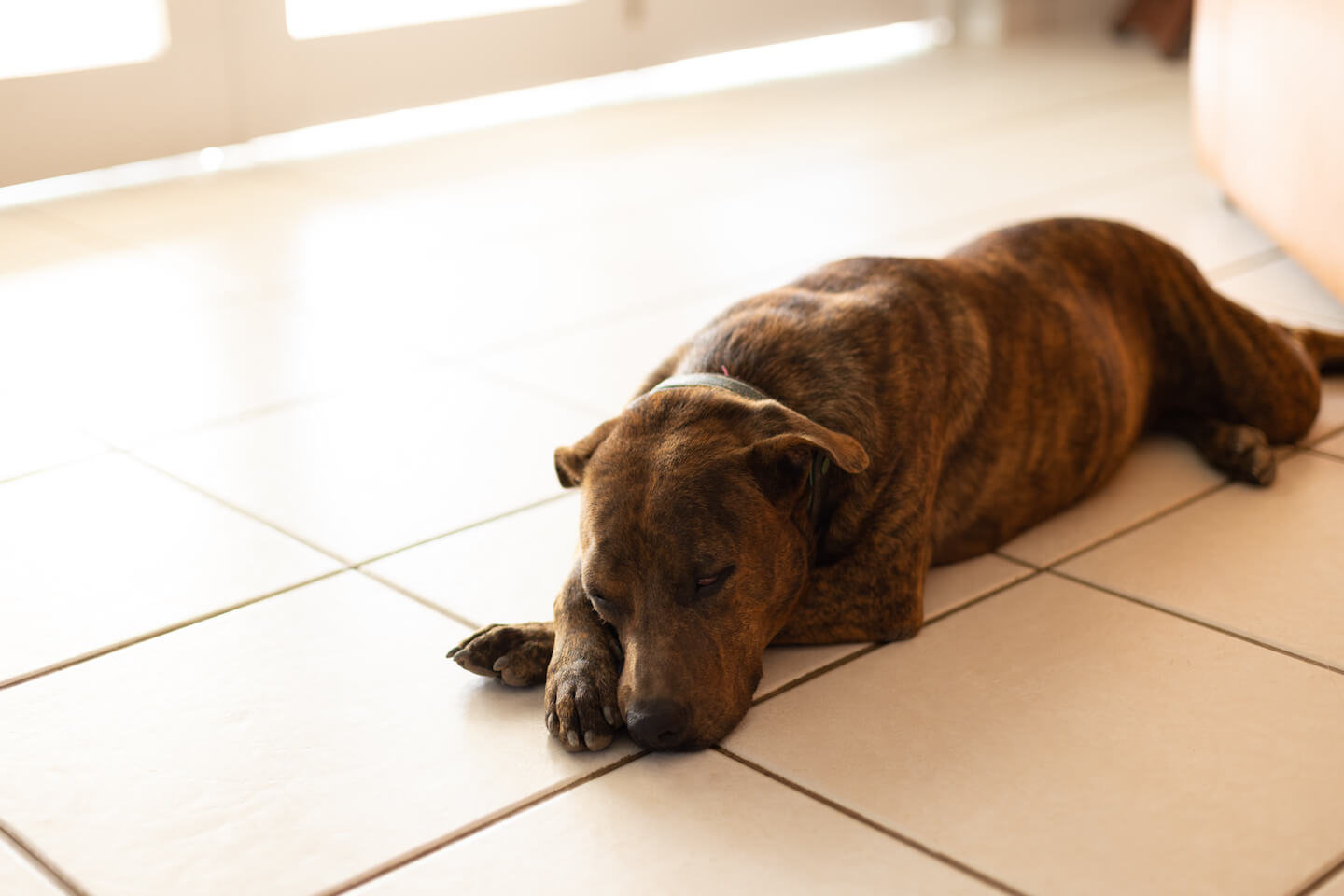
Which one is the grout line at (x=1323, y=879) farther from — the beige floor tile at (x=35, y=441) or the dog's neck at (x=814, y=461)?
the beige floor tile at (x=35, y=441)

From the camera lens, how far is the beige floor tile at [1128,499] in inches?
103

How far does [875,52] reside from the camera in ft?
25.3

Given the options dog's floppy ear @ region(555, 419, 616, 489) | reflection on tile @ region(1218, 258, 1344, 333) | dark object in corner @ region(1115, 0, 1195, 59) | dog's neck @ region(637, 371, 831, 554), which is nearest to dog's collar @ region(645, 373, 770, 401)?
dog's neck @ region(637, 371, 831, 554)

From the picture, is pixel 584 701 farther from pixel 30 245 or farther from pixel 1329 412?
pixel 30 245

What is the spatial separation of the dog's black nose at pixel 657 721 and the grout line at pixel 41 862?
2.19 feet

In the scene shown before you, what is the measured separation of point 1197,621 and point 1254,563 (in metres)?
0.25

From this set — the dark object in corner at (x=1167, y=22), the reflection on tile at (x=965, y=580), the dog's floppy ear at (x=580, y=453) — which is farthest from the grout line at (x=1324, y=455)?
the dark object in corner at (x=1167, y=22)

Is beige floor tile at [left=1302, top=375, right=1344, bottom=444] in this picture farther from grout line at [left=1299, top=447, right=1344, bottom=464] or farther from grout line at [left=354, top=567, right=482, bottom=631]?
grout line at [left=354, top=567, right=482, bottom=631]

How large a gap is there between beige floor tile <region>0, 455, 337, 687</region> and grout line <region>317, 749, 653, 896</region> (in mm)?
753

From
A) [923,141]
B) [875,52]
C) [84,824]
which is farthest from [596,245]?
[875,52]

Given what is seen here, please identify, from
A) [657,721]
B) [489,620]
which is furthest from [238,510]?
[657,721]

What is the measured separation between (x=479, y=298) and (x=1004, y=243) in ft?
5.50

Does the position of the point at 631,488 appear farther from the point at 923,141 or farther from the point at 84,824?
the point at 923,141

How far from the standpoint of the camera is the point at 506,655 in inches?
86.0
